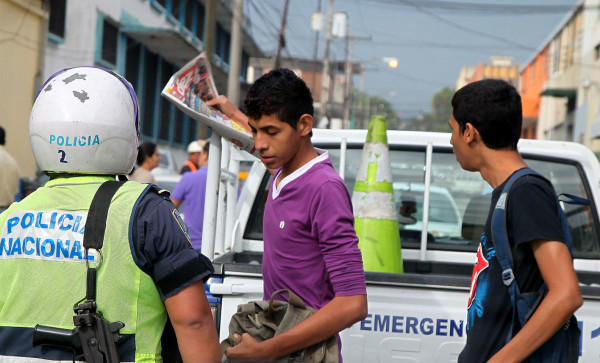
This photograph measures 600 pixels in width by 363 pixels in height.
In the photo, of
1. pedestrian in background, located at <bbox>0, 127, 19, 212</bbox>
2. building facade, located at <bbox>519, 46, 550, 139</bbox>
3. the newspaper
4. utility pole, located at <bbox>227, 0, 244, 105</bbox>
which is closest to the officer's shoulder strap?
the newspaper

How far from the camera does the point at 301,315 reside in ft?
7.29

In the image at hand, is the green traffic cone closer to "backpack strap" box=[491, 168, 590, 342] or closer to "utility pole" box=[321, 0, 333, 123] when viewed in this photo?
"backpack strap" box=[491, 168, 590, 342]

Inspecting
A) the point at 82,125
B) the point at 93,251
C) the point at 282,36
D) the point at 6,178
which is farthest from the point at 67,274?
the point at 282,36

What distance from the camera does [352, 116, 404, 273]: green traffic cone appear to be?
3900 millimetres

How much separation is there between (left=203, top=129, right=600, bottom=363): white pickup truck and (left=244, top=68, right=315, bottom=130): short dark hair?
96cm

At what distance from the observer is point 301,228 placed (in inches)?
91.6

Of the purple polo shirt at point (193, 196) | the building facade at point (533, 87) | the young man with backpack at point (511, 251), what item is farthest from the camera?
the building facade at point (533, 87)

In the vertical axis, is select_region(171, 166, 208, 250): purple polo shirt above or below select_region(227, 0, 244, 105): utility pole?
below

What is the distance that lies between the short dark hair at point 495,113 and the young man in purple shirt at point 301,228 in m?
0.47

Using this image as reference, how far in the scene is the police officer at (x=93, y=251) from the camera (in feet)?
6.12

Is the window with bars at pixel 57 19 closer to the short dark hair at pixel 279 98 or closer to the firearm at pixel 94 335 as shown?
the short dark hair at pixel 279 98

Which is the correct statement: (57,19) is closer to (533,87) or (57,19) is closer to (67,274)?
(67,274)

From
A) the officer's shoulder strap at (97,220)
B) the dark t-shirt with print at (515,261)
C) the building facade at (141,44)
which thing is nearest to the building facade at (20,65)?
the building facade at (141,44)

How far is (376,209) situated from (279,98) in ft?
5.72
